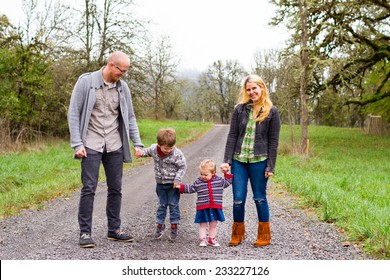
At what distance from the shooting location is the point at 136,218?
273 inches

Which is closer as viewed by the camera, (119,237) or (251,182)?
(251,182)

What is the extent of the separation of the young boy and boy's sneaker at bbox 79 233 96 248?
848mm

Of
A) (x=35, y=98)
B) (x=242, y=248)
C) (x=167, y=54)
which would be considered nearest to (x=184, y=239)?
(x=242, y=248)

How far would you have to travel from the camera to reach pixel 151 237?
18.6ft

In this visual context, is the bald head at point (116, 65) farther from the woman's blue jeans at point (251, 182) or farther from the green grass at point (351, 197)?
the green grass at point (351, 197)

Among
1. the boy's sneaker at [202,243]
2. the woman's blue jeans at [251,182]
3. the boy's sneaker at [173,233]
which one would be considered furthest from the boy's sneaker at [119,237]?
the woman's blue jeans at [251,182]

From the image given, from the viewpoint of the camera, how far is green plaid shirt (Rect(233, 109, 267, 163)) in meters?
5.20

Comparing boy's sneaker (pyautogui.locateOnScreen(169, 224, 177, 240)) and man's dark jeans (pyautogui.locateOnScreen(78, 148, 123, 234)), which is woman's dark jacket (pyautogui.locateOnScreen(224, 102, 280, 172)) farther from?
man's dark jeans (pyautogui.locateOnScreen(78, 148, 123, 234))

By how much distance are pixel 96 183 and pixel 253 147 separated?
189 cm

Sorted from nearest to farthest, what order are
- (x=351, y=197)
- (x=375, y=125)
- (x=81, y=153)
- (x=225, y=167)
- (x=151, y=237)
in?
1. (x=81, y=153)
2. (x=225, y=167)
3. (x=151, y=237)
4. (x=351, y=197)
5. (x=375, y=125)

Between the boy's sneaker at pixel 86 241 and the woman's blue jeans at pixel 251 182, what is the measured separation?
168 cm

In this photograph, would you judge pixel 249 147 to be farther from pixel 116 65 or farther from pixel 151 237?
pixel 116 65

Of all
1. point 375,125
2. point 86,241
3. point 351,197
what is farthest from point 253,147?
point 375,125
